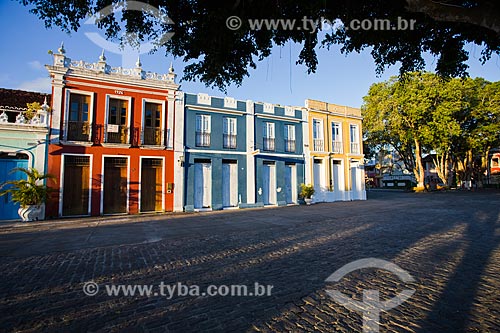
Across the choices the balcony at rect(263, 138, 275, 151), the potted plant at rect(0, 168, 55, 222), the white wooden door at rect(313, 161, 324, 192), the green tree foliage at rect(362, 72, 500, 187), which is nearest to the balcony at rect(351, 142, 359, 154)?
the white wooden door at rect(313, 161, 324, 192)

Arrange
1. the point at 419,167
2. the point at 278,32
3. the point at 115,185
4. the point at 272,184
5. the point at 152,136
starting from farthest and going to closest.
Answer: the point at 419,167
the point at 272,184
the point at 152,136
the point at 115,185
the point at 278,32

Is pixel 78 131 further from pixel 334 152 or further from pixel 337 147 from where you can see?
pixel 337 147

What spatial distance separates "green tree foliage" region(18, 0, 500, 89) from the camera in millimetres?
4070

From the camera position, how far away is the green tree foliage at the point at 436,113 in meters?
23.8

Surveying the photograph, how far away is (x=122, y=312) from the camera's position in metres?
2.51

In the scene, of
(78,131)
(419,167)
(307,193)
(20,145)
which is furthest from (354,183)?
(20,145)

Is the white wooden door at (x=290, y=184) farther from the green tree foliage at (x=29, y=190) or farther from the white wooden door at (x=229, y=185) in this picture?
the green tree foliage at (x=29, y=190)

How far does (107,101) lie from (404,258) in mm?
14267

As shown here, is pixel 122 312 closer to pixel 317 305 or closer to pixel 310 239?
pixel 317 305

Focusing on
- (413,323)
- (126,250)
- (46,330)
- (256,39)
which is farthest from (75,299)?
(256,39)

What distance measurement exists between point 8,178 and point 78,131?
3.54 meters

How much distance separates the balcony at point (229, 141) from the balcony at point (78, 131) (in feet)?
23.6

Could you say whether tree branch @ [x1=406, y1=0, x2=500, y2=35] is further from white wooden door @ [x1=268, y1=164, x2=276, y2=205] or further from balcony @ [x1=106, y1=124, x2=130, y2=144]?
white wooden door @ [x1=268, y1=164, x2=276, y2=205]

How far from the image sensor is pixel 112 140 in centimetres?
1285
